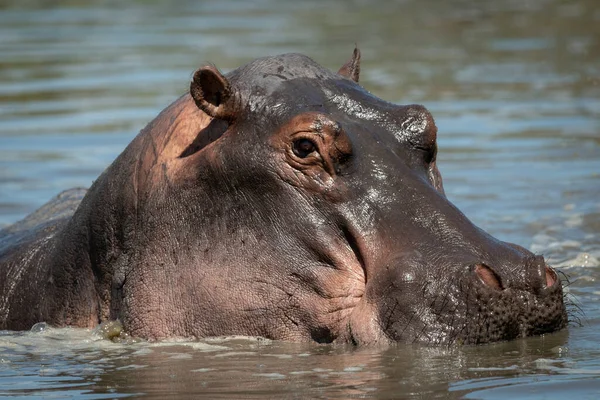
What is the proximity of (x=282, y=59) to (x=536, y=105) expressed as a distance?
995 cm

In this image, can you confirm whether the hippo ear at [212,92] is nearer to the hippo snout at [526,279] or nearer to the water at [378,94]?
the water at [378,94]

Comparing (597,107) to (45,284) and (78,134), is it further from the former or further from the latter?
(45,284)

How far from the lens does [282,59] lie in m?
6.43

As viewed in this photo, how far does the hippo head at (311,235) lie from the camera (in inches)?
223

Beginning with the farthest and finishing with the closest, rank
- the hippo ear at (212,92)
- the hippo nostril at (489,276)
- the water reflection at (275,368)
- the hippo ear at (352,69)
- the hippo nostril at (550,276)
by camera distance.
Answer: the hippo ear at (352,69) → the hippo ear at (212,92) → the hippo nostril at (550,276) → the hippo nostril at (489,276) → the water reflection at (275,368)

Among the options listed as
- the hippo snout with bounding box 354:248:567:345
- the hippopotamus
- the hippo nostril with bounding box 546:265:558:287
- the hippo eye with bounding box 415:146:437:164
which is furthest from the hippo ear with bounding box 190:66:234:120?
the hippo nostril with bounding box 546:265:558:287

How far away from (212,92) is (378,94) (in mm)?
10602

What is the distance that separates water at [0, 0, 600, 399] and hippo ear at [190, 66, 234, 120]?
1119mm

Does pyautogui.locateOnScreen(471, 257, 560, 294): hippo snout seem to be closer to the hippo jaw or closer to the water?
the hippo jaw

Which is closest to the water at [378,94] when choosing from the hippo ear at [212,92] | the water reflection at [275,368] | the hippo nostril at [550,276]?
the water reflection at [275,368]

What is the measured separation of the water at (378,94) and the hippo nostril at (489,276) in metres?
A: 0.32

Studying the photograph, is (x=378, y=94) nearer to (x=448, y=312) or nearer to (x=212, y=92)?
(x=212, y=92)

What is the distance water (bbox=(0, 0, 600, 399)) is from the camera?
568 centimetres

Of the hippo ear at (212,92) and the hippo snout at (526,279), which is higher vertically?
the hippo ear at (212,92)
